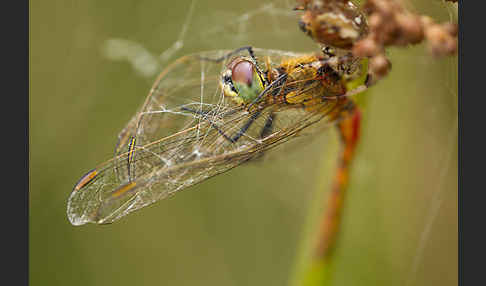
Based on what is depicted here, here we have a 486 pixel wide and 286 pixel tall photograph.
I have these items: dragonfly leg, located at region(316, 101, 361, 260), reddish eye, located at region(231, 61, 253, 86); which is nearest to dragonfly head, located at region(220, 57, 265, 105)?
reddish eye, located at region(231, 61, 253, 86)

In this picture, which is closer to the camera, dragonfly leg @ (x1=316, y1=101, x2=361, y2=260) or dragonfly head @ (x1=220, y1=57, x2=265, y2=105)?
dragonfly head @ (x1=220, y1=57, x2=265, y2=105)

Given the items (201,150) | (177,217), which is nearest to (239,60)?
(201,150)

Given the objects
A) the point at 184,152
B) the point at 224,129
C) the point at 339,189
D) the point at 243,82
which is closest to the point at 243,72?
the point at 243,82

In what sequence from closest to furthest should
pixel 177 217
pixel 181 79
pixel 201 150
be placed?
pixel 201 150
pixel 181 79
pixel 177 217

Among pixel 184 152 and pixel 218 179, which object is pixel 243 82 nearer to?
pixel 184 152

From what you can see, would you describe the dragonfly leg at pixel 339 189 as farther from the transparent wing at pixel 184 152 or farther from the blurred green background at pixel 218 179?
the blurred green background at pixel 218 179

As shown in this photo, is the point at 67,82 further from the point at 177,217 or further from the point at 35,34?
the point at 177,217

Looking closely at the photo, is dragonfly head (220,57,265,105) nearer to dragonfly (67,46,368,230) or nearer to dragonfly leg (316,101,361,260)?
dragonfly (67,46,368,230)
